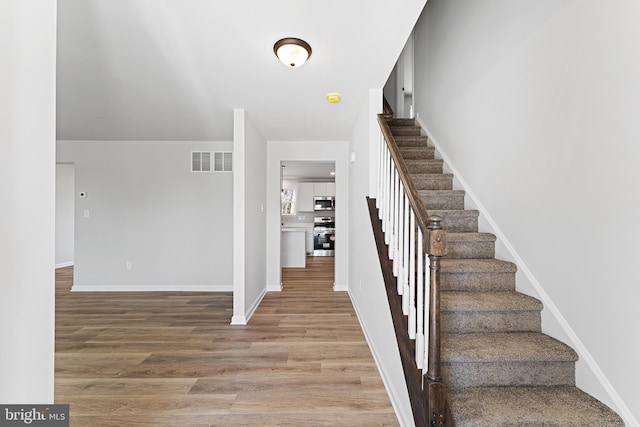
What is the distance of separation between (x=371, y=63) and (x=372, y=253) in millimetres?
1610

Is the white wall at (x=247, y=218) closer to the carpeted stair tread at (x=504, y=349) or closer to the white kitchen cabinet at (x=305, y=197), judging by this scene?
the carpeted stair tread at (x=504, y=349)

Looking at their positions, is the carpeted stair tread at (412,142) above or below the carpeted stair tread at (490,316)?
above

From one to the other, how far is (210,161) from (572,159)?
4.43m

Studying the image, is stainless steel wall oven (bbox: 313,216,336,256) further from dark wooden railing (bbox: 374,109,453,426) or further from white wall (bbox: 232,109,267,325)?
dark wooden railing (bbox: 374,109,453,426)

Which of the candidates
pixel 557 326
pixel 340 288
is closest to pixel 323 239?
Answer: pixel 340 288

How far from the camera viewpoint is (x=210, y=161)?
465cm

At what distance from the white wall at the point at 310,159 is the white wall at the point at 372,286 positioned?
1.07 meters

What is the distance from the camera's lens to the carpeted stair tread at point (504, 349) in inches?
59.6

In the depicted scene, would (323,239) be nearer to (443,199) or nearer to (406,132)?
(406,132)

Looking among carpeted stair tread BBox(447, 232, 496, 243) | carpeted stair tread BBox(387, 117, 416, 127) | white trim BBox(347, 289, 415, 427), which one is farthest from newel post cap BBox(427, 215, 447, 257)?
carpeted stair tread BBox(387, 117, 416, 127)

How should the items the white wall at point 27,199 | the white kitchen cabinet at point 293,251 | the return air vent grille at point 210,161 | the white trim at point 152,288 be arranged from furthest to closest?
the white kitchen cabinet at point 293,251 → the return air vent grille at point 210,161 → the white trim at point 152,288 → the white wall at point 27,199

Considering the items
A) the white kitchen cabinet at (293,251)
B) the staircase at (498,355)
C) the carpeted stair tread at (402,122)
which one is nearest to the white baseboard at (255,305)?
the white kitchen cabinet at (293,251)

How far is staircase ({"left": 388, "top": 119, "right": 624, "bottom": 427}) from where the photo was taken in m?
1.31

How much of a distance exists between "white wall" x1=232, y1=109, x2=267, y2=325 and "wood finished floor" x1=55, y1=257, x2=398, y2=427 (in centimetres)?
28
